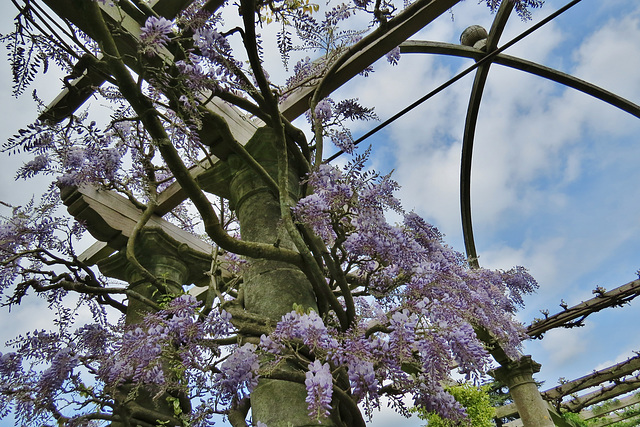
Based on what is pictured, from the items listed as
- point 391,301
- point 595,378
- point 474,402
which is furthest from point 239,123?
point 595,378

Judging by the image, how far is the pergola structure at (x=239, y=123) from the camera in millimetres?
2238

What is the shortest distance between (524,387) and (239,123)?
12.0 ft

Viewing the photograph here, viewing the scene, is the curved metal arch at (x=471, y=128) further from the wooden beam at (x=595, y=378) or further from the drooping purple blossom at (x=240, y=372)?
the wooden beam at (x=595, y=378)

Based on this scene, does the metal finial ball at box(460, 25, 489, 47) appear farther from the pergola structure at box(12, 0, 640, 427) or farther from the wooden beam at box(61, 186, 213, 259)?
the wooden beam at box(61, 186, 213, 259)

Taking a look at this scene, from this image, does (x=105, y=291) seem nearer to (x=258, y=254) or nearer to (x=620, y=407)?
(x=258, y=254)

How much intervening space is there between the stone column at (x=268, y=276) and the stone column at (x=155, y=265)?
99cm

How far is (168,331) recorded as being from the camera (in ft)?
6.31

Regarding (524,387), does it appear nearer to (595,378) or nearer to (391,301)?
(391,301)

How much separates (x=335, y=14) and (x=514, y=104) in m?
4.60

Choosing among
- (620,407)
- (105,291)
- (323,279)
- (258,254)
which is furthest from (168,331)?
(620,407)

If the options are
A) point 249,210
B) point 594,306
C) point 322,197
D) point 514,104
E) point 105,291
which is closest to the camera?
point 322,197

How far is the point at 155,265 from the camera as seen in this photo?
352 centimetres

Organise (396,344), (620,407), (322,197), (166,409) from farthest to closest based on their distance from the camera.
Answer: (620,407) → (166,409) → (322,197) → (396,344)

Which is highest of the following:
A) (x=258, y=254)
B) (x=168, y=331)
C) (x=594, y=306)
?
(x=594, y=306)
